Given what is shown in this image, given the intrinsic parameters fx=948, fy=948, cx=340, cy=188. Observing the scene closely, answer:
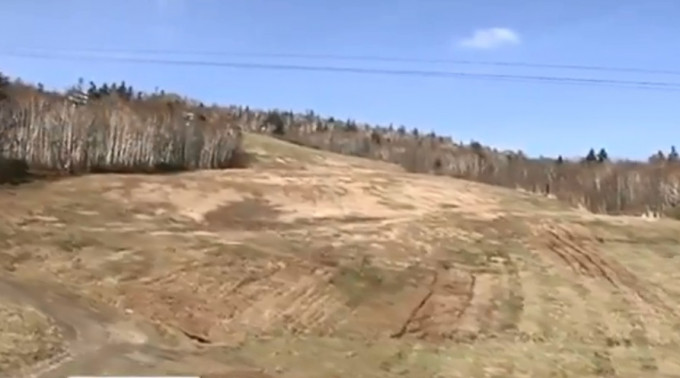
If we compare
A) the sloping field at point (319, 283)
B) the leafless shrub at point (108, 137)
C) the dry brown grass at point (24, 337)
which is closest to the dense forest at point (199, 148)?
the leafless shrub at point (108, 137)

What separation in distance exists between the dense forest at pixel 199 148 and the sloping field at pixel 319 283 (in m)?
4.95

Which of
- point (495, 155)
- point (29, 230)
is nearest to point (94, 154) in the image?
point (29, 230)

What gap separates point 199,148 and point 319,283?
98.3 ft

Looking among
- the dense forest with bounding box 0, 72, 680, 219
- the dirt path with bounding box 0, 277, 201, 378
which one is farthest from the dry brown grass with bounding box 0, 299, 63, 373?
the dense forest with bounding box 0, 72, 680, 219

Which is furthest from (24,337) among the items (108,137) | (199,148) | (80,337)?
(199,148)

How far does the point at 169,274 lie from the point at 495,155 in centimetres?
6923

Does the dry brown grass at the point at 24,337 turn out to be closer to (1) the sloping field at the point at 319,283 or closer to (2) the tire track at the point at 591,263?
(1) the sloping field at the point at 319,283

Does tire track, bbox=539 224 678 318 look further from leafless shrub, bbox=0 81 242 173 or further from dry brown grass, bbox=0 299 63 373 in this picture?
leafless shrub, bbox=0 81 242 173

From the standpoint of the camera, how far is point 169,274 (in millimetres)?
27922

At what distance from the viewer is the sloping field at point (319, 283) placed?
20422 millimetres

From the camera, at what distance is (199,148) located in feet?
188

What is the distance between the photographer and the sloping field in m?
20.4

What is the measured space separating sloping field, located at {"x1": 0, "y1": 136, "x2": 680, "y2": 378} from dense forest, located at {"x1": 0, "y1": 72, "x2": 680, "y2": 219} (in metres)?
4.95

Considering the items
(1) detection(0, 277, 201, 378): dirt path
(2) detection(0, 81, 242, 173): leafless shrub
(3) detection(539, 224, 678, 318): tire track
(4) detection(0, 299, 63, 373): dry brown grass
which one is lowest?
(1) detection(0, 277, 201, 378): dirt path
